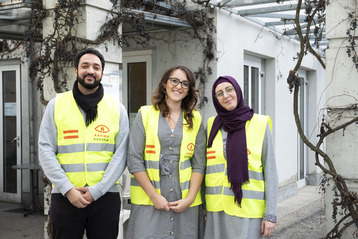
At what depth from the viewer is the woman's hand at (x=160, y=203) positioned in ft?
9.99

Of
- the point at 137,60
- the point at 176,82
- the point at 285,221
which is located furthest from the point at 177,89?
the point at 285,221

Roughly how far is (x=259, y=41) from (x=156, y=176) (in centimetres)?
517

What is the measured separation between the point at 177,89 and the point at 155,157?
1.63 ft

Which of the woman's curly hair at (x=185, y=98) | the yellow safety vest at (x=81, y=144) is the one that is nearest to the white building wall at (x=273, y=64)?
the woman's curly hair at (x=185, y=98)

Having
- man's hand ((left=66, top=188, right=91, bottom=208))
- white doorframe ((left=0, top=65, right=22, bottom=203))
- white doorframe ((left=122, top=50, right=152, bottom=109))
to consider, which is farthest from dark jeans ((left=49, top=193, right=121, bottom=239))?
white doorframe ((left=0, top=65, right=22, bottom=203))

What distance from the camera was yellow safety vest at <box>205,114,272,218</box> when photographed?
3.06 m

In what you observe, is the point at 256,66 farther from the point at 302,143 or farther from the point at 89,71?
the point at 89,71

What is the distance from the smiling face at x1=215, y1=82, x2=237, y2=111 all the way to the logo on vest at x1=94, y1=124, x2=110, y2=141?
831mm

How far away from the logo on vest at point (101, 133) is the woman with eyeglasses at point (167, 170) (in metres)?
0.18

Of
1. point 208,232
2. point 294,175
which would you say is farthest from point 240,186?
point 294,175

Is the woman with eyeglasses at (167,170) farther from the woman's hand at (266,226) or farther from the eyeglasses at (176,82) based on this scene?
the woman's hand at (266,226)

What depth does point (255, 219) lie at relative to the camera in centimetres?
306

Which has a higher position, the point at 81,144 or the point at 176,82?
the point at 176,82

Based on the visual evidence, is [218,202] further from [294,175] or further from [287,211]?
[294,175]
